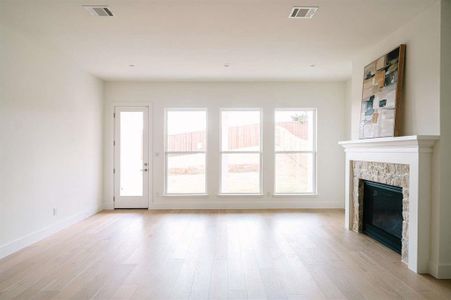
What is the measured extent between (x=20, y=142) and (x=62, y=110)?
4.05 ft

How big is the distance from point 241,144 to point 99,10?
442 cm

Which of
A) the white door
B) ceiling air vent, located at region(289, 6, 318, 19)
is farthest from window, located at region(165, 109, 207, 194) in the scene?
ceiling air vent, located at region(289, 6, 318, 19)

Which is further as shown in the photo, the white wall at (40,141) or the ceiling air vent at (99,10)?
the white wall at (40,141)

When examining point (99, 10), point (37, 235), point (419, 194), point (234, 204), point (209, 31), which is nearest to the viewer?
point (419, 194)

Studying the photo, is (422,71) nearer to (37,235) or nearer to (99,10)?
(99,10)

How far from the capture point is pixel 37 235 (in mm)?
4668

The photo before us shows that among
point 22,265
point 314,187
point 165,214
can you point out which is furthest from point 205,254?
point 314,187

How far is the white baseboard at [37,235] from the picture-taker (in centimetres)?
403

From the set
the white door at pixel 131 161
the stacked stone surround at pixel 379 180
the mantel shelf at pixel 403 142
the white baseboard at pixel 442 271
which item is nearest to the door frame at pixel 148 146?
the white door at pixel 131 161

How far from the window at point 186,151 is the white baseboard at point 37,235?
6.62 feet

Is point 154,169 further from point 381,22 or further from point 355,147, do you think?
point 381,22

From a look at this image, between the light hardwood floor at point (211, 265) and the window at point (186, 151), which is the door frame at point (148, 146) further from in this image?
the light hardwood floor at point (211, 265)

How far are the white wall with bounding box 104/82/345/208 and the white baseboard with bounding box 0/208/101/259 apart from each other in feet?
4.60

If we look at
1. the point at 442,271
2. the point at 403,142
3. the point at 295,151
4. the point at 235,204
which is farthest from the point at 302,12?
the point at 235,204
